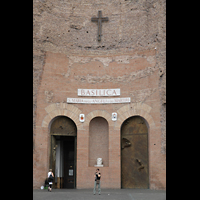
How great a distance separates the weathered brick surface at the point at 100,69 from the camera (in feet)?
56.9

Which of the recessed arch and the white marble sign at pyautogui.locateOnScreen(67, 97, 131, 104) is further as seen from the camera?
the white marble sign at pyautogui.locateOnScreen(67, 97, 131, 104)

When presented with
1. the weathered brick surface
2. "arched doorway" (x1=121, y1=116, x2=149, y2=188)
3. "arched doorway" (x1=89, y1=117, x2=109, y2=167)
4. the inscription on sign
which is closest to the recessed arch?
the weathered brick surface

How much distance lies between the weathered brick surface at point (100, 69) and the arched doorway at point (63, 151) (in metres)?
0.59

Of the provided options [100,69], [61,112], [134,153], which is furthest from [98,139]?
[100,69]

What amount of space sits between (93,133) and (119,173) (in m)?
3.25

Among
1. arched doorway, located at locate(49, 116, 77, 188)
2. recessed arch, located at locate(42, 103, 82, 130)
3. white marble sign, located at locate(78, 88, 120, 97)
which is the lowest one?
arched doorway, located at locate(49, 116, 77, 188)

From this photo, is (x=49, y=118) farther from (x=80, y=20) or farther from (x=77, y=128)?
(x=80, y=20)

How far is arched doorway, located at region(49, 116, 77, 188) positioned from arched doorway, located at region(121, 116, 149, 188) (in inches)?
129

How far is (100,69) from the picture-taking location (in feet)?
62.5

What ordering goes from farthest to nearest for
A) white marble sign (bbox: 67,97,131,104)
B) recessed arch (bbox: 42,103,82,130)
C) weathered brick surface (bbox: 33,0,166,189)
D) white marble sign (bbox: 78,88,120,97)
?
white marble sign (bbox: 78,88,120,97), white marble sign (bbox: 67,97,131,104), recessed arch (bbox: 42,103,82,130), weathered brick surface (bbox: 33,0,166,189)

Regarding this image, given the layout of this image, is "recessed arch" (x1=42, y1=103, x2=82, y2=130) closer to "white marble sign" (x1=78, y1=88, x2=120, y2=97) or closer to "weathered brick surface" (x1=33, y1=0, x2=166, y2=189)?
"weathered brick surface" (x1=33, y1=0, x2=166, y2=189)

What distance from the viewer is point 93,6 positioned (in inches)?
764

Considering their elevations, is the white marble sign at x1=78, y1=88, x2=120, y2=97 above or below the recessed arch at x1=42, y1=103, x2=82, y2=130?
above

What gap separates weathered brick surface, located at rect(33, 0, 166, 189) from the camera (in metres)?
17.3
